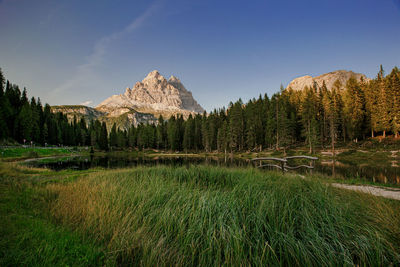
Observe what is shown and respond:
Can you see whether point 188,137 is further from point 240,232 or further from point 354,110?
point 240,232

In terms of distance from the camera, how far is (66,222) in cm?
404

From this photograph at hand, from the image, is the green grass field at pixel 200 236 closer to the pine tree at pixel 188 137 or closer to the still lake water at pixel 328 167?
the still lake water at pixel 328 167

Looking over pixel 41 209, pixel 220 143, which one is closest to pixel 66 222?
pixel 41 209

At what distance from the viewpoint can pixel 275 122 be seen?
46312mm

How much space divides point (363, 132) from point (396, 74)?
13.6 meters

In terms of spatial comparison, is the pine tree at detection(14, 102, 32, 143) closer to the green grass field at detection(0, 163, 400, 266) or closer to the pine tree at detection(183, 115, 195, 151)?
the pine tree at detection(183, 115, 195, 151)

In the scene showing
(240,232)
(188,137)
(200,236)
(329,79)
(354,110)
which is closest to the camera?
(240,232)

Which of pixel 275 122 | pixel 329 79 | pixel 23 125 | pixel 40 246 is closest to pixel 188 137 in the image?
pixel 275 122

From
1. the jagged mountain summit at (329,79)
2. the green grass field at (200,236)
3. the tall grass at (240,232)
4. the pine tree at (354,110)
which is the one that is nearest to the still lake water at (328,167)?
the tall grass at (240,232)

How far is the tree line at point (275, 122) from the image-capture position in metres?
A: 37.9

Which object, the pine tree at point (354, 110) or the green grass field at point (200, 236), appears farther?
the pine tree at point (354, 110)

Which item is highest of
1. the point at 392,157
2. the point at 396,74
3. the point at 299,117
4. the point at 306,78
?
the point at 306,78

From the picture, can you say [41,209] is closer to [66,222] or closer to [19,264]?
[66,222]

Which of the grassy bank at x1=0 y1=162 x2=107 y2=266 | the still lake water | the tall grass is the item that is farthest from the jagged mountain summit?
the grassy bank at x1=0 y1=162 x2=107 y2=266
